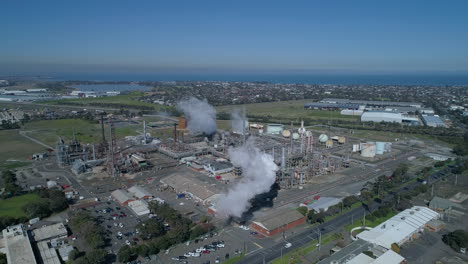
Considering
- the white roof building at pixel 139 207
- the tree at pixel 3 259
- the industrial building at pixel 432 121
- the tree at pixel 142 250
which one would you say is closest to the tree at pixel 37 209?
the white roof building at pixel 139 207

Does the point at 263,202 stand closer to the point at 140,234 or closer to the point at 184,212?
the point at 184,212

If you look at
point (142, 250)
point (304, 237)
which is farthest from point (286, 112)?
point (142, 250)

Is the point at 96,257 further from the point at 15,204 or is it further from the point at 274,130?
the point at 274,130

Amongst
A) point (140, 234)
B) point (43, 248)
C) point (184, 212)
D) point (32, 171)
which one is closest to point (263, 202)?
point (184, 212)

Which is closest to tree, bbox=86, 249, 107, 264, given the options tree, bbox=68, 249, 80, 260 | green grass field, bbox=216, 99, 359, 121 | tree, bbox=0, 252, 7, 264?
tree, bbox=68, 249, 80, 260

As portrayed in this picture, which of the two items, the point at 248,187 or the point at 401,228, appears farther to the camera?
the point at 248,187

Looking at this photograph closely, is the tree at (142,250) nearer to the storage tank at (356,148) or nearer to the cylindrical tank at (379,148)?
the storage tank at (356,148)

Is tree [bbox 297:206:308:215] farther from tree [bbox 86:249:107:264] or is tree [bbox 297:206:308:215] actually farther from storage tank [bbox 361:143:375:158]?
storage tank [bbox 361:143:375:158]
